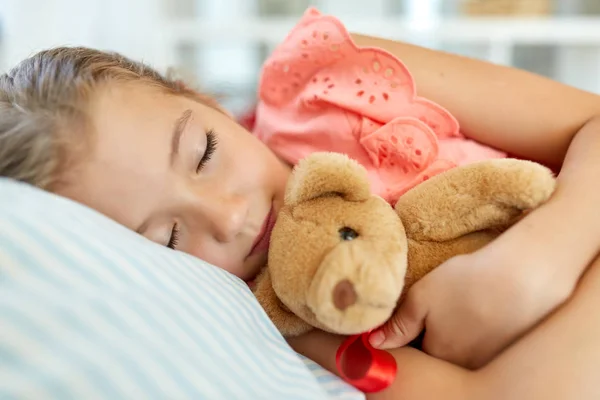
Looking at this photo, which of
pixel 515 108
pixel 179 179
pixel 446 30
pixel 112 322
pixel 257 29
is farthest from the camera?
pixel 257 29

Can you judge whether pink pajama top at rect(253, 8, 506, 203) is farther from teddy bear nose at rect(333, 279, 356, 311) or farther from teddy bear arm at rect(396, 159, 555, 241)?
teddy bear nose at rect(333, 279, 356, 311)

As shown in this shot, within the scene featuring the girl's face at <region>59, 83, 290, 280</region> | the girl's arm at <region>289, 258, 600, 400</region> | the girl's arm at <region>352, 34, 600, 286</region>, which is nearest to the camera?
the girl's arm at <region>289, 258, 600, 400</region>

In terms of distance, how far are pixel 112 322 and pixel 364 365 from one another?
252 millimetres

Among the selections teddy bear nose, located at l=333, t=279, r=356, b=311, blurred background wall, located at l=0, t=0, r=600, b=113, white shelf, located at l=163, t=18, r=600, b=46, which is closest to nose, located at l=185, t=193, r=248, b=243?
teddy bear nose, located at l=333, t=279, r=356, b=311

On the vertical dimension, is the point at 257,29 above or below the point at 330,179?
below

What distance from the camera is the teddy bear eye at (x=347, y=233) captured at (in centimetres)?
52

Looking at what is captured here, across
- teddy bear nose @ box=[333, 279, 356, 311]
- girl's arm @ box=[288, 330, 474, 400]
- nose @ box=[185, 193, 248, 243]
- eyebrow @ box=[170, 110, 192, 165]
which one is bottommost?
girl's arm @ box=[288, 330, 474, 400]

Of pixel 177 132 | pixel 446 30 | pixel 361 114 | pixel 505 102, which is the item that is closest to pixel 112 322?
pixel 177 132

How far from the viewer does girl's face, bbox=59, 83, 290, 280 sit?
62cm

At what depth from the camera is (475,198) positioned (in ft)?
1.84

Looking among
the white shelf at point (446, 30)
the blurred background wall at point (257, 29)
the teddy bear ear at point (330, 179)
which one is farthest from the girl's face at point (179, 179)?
the white shelf at point (446, 30)

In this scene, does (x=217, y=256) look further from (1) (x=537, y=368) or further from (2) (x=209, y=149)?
(1) (x=537, y=368)

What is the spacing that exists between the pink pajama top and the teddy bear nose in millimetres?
308

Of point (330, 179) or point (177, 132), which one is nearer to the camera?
point (330, 179)
